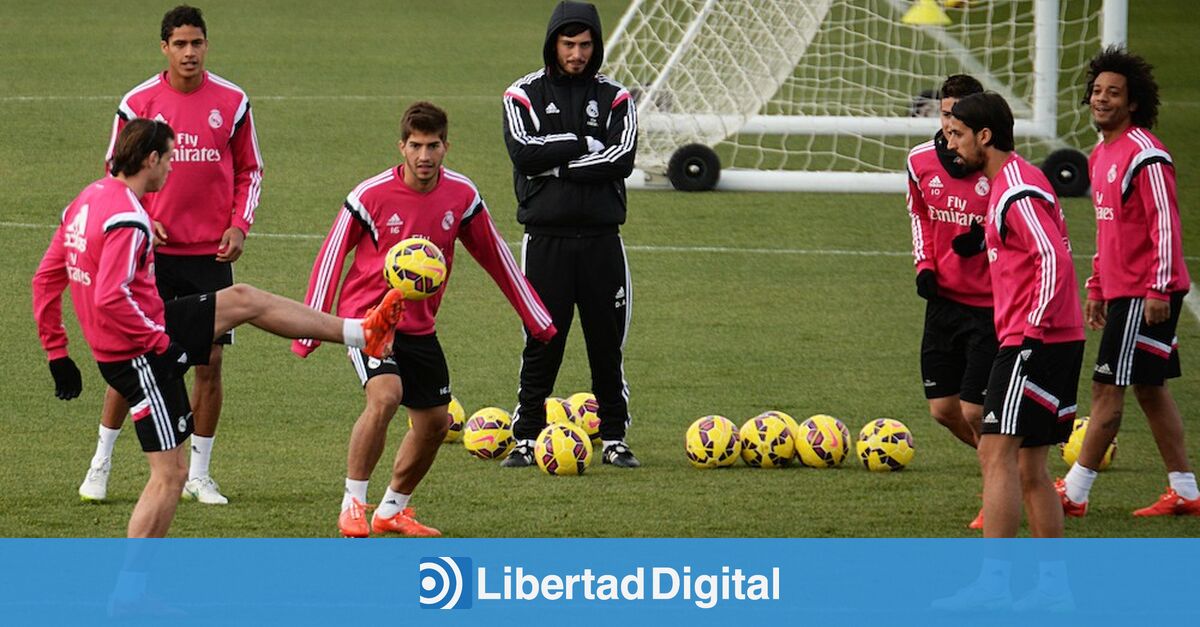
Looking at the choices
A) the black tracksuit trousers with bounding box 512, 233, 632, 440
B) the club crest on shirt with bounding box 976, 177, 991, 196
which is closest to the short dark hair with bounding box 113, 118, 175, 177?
the black tracksuit trousers with bounding box 512, 233, 632, 440

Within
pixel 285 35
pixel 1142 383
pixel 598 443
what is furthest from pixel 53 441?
pixel 285 35

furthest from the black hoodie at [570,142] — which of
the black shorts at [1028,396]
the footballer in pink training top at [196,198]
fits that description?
the black shorts at [1028,396]

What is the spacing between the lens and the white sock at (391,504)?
805cm

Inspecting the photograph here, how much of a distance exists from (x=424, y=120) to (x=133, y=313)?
1643mm

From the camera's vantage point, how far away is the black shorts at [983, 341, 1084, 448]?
6969 millimetres

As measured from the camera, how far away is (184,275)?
28.2 feet

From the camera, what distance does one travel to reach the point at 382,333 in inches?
290

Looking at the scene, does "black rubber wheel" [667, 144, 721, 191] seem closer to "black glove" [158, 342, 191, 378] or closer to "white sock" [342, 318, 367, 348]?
"white sock" [342, 318, 367, 348]

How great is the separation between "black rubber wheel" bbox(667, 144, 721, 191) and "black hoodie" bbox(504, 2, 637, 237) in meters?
7.51

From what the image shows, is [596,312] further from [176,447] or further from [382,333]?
[176,447]

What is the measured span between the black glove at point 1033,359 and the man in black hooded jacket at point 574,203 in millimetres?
2909

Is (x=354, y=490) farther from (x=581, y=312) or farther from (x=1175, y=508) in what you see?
(x=1175, y=508)

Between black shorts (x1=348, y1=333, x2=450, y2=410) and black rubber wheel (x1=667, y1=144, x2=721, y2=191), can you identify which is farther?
black rubber wheel (x1=667, y1=144, x2=721, y2=191)
